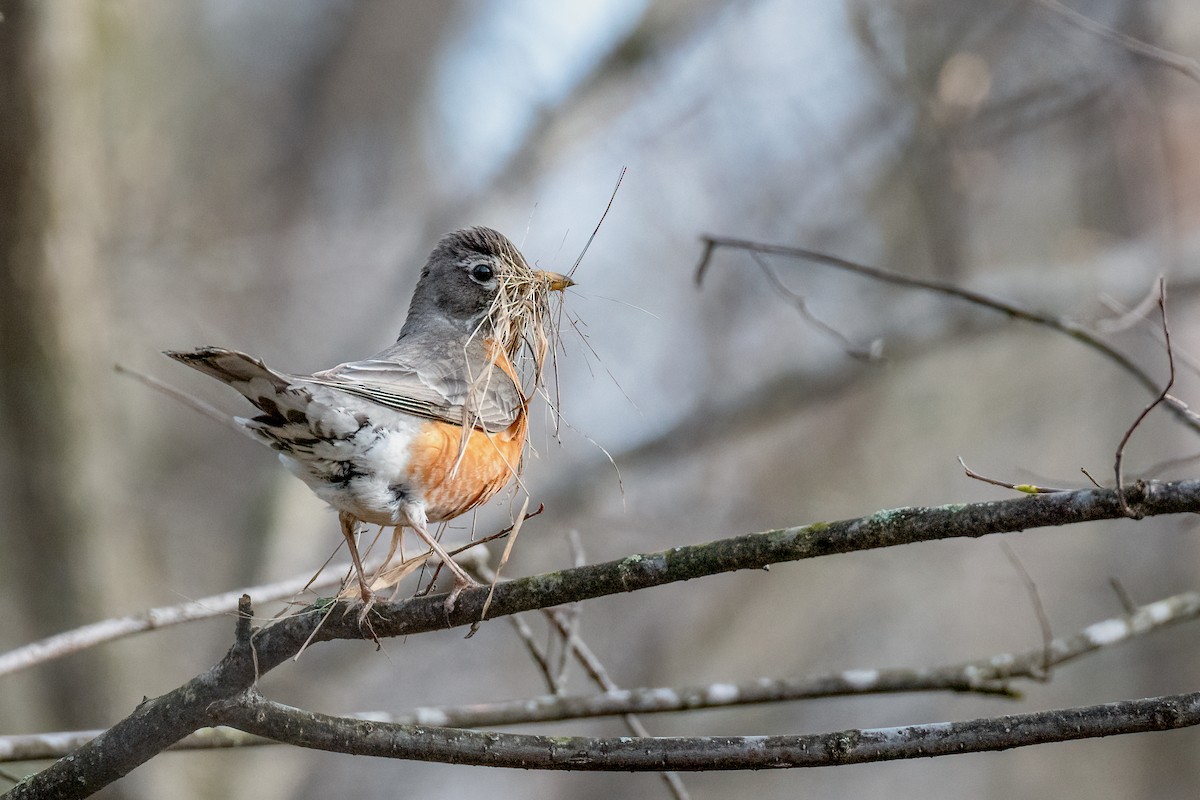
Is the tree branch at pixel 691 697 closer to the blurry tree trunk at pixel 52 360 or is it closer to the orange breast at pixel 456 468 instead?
the orange breast at pixel 456 468

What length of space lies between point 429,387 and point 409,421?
154 mm

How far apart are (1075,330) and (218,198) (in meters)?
6.66

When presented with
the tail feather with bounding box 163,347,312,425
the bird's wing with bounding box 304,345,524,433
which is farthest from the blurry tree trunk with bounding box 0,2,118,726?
the tail feather with bounding box 163,347,312,425

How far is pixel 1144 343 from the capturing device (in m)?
8.24

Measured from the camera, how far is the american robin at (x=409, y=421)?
241 cm

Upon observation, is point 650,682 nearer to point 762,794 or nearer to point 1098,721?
point 762,794

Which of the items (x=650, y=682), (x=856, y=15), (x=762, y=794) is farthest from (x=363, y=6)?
(x=762, y=794)

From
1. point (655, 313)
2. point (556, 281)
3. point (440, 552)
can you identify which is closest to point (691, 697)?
point (440, 552)

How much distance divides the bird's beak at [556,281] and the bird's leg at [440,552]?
26.0 inches

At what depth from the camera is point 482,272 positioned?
3.38 meters

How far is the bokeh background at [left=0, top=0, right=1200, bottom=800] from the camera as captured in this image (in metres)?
5.01

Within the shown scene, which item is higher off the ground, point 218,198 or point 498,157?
point 218,198

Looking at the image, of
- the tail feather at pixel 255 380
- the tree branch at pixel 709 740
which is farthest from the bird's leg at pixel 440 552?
the tail feather at pixel 255 380

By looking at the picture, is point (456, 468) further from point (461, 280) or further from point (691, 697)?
point (461, 280)
